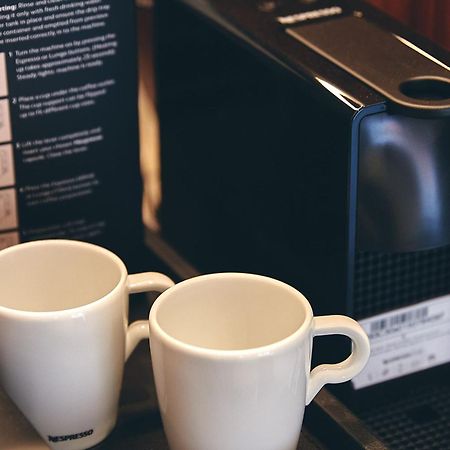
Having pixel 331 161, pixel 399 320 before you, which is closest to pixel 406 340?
pixel 399 320

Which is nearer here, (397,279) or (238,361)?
(238,361)

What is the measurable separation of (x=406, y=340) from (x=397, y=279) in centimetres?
5

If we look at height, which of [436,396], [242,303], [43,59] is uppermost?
[43,59]

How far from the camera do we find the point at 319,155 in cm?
66

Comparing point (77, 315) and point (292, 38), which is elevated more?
point (292, 38)

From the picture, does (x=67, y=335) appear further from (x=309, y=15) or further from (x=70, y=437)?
(x=309, y=15)

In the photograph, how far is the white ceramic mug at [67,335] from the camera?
594 mm

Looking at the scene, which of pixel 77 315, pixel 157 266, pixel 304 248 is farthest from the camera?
pixel 157 266

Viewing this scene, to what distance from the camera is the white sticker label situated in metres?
0.70

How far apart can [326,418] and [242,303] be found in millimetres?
95

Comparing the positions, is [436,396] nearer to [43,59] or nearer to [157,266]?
[157,266]

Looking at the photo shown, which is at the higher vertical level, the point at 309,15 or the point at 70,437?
the point at 309,15

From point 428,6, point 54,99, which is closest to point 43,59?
point 54,99

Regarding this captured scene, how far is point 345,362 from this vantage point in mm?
617
